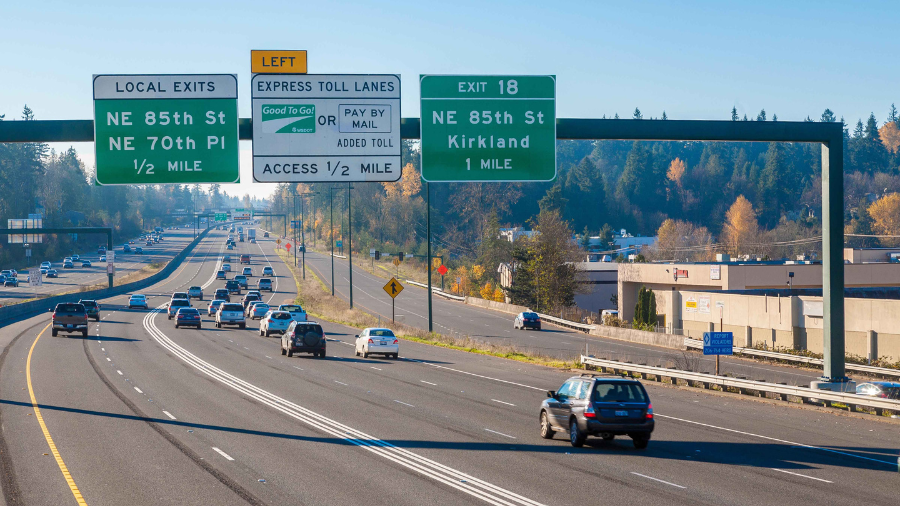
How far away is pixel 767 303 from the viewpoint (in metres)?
51.5

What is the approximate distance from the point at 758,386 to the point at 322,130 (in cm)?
1550

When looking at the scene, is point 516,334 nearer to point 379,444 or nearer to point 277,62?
point 277,62

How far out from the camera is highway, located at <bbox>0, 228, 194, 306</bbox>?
303 ft

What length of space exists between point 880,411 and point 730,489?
11677 millimetres

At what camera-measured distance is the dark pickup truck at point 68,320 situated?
47.8 m

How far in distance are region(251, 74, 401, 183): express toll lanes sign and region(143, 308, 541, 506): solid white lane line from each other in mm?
5991

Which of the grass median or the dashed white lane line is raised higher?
the dashed white lane line

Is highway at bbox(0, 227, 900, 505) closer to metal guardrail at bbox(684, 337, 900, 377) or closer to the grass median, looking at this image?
the grass median

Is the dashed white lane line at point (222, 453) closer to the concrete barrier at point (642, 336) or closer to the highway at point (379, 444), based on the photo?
the highway at point (379, 444)

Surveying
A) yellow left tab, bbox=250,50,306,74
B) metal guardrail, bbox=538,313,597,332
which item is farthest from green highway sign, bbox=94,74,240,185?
metal guardrail, bbox=538,313,597,332

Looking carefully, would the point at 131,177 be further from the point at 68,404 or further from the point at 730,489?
the point at 730,489

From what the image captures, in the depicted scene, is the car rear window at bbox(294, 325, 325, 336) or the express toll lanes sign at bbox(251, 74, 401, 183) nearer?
the express toll lanes sign at bbox(251, 74, 401, 183)

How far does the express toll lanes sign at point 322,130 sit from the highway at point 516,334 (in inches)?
645

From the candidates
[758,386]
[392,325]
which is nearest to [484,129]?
[758,386]
